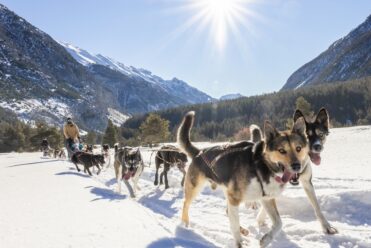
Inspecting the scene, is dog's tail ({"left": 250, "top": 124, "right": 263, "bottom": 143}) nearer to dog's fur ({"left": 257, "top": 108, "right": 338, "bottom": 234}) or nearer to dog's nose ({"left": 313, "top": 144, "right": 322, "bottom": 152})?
dog's fur ({"left": 257, "top": 108, "right": 338, "bottom": 234})

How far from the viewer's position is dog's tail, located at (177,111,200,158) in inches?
301

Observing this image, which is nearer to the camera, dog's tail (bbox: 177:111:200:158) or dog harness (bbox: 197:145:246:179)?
dog harness (bbox: 197:145:246:179)

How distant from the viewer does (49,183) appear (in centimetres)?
1091

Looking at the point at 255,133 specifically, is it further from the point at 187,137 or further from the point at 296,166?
the point at 296,166

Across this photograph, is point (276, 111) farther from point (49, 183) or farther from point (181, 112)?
point (49, 183)

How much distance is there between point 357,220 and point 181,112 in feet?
608

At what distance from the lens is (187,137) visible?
7883 mm

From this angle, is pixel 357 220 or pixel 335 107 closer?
pixel 357 220

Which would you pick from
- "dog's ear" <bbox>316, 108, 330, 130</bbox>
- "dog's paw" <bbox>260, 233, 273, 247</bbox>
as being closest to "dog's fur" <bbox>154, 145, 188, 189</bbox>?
"dog's ear" <bbox>316, 108, 330, 130</bbox>

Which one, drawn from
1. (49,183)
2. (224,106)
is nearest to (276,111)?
(224,106)

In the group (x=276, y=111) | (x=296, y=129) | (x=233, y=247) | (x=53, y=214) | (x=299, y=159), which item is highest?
(x=276, y=111)

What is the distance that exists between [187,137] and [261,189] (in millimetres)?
2592

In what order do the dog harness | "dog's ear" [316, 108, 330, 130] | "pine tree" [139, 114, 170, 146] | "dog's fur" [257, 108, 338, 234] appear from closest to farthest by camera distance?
the dog harness → "dog's fur" [257, 108, 338, 234] → "dog's ear" [316, 108, 330, 130] → "pine tree" [139, 114, 170, 146]

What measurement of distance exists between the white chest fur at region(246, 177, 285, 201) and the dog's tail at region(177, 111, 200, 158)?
83.9 inches
